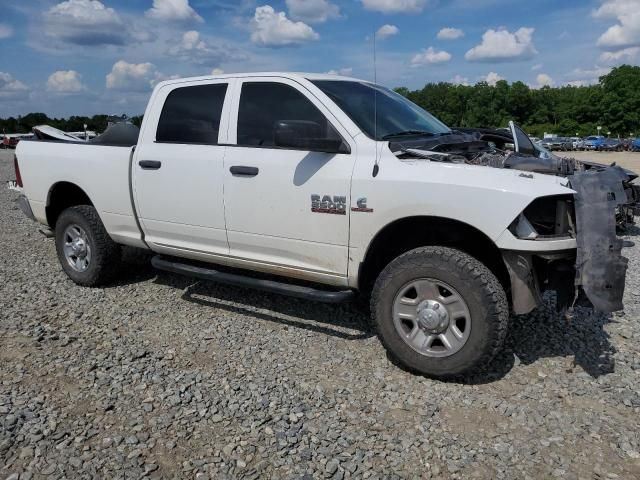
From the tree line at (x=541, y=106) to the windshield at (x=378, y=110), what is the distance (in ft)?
249

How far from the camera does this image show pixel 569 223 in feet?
10.9

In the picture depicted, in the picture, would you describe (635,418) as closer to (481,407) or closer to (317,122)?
(481,407)

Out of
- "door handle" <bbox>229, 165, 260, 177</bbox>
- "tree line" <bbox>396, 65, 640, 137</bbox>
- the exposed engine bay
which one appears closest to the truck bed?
"door handle" <bbox>229, 165, 260, 177</bbox>

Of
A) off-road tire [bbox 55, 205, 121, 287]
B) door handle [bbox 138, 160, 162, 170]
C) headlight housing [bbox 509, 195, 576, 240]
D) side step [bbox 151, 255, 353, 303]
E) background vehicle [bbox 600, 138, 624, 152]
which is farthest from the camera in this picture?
background vehicle [bbox 600, 138, 624, 152]

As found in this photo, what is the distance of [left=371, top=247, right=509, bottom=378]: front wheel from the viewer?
3.42 meters

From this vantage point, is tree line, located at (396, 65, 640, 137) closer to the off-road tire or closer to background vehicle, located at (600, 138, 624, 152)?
background vehicle, located at (600, 138, 624, 152)

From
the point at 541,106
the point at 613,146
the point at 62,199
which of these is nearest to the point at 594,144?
the point at 613,146

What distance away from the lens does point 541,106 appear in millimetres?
114812

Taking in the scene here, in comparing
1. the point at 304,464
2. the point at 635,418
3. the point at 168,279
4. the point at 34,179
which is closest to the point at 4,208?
the point at 34,179

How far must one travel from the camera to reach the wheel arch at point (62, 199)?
18.7 feet

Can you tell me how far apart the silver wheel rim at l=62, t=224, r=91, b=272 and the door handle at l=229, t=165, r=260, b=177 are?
85.3 inches

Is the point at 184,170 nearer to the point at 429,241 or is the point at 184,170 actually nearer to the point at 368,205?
the point at 368,205

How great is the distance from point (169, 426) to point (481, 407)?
1.87 metres

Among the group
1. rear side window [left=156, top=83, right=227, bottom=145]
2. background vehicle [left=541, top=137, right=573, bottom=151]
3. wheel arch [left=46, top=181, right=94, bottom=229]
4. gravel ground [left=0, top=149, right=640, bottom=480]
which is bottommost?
background vehicle [left=541, top=137, right=573, bottom=151]
